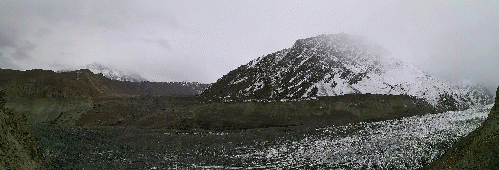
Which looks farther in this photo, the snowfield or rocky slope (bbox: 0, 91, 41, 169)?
the snowfield

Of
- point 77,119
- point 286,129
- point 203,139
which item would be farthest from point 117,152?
point 77,119

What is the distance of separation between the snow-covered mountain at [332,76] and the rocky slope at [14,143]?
186ft

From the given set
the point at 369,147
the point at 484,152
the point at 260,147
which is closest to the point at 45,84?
the point at 260,147

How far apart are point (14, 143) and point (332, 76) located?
2622 inches

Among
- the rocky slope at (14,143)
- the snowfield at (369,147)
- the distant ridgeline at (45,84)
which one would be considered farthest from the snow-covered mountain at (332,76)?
the rocky slope at (14,143)

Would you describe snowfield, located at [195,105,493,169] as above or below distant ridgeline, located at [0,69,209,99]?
below

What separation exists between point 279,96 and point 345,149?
4844 centimetres

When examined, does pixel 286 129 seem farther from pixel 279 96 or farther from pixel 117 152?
pixel 279 96

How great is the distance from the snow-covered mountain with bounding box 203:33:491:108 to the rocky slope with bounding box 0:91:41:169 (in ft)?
186

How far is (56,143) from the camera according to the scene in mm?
29203

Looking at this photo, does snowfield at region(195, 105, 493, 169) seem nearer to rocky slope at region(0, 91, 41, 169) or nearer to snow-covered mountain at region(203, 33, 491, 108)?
rocky slope at region(0, 91, 41, 169)

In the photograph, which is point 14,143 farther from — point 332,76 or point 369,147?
point 332,76

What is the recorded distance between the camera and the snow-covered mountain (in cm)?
6675

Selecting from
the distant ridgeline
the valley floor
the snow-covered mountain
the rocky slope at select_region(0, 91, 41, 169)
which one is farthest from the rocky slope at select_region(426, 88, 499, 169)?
the distant ridgeline
